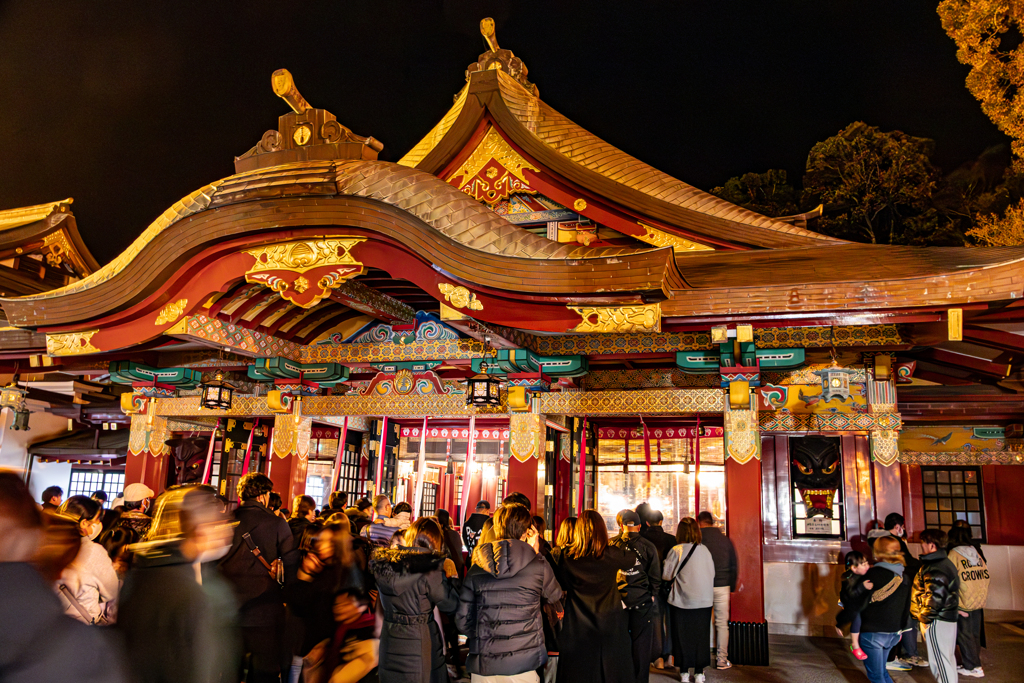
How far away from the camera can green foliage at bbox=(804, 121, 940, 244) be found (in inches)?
767

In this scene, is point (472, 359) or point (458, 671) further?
point (472, 359)

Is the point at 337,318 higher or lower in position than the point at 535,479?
higher

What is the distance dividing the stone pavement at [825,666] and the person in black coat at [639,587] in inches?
60.6

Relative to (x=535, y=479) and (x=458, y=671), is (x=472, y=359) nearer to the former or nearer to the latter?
(x=535, y=479)

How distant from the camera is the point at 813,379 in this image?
30.4ft

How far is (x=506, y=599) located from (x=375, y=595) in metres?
1.28

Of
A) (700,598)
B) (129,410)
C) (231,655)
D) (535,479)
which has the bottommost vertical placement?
(700,598)

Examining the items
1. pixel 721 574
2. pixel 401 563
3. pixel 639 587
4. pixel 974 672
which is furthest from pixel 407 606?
pixel 974 672

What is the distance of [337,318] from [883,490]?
25.9 feet

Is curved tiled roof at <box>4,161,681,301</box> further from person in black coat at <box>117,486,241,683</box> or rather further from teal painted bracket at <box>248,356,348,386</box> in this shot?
person in black coat at <box>117,486,241,683</box>

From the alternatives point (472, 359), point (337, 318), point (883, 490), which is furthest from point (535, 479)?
point (883, 490)

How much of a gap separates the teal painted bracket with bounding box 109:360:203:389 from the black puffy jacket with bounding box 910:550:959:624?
9.15 m

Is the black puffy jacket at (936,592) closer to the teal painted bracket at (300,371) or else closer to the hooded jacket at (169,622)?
the hooded jacket at (169,622)

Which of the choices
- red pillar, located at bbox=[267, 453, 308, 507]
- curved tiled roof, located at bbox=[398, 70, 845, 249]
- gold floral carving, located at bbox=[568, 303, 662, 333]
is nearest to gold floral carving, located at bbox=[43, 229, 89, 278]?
red pillar, located at bbox=[267, 453, 308, 507]
